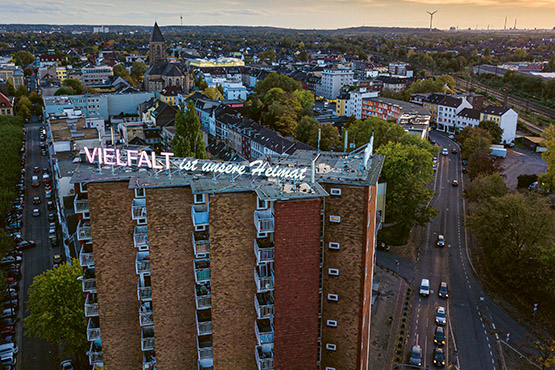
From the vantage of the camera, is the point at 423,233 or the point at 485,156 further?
the point at 485,156

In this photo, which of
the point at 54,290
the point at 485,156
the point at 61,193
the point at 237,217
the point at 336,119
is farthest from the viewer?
the point at 336,119

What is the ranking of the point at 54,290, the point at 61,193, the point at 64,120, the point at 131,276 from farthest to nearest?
the point at 64,120, the point at 61,193, the point at 54,290, the point at 131,276

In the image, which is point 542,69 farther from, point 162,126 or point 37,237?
point 37,237

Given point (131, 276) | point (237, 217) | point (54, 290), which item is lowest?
point (54, 290)

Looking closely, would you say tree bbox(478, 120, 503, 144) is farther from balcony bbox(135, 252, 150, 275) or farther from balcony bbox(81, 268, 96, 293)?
balcony bbox(81, 268, 96, 293)

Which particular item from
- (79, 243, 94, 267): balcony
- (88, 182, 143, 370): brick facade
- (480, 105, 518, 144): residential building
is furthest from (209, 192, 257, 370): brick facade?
(480, 105, 518, 144): residential building

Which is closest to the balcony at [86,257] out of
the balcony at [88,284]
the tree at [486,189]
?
the balcony at [88,284]

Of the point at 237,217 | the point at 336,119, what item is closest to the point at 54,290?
the point at 237,217
